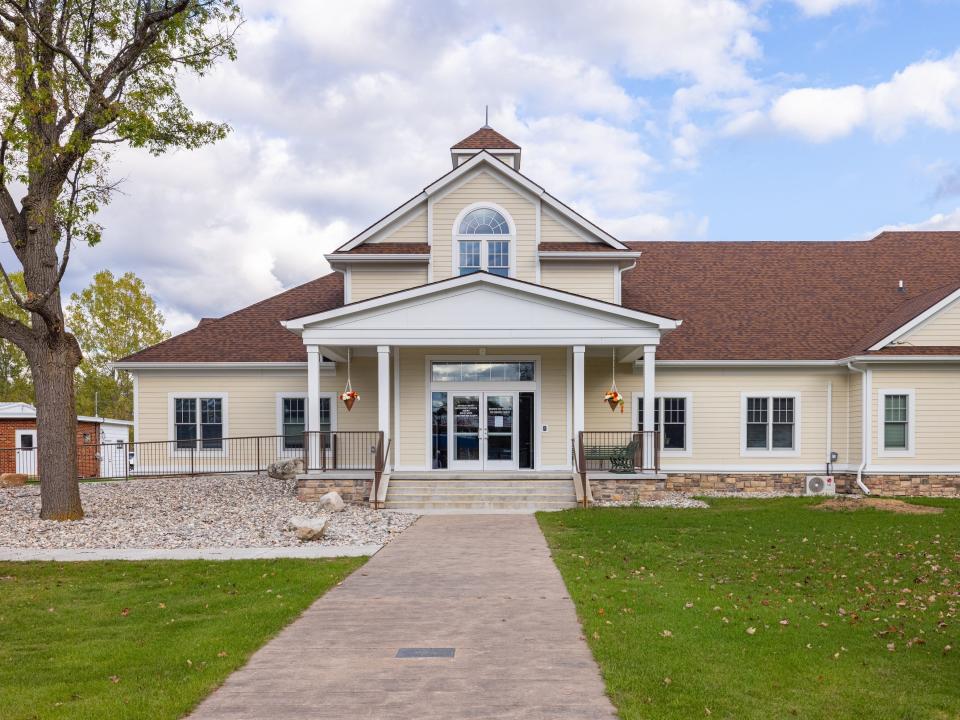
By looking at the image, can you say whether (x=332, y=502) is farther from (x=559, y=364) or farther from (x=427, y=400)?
(x=559, y=364)

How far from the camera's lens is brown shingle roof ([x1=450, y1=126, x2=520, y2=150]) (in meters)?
24.0

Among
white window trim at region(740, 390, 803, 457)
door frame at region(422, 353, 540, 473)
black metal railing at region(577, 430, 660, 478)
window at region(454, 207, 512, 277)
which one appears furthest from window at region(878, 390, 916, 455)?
window at region(454, 207, 512, 277)

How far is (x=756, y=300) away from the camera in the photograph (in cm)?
2431

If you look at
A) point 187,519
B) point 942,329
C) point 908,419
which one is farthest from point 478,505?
point 942,329

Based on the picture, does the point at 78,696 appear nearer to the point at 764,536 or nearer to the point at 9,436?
the point at 764,536

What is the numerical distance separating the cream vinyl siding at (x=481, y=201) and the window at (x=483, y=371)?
245cm

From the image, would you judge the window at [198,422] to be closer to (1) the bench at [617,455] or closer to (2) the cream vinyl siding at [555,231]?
(2) the cream vinyl siding at [555,231]

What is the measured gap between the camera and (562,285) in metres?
22.4

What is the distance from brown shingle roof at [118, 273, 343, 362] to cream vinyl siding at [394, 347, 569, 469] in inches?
145

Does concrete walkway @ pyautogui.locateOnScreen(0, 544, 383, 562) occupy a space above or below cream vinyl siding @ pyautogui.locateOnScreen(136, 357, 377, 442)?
below

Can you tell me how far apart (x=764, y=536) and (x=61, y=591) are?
33.5 feet

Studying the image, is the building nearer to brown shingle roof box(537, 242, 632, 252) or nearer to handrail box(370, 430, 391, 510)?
brown shingle roof box(537, 242, 632, 252)

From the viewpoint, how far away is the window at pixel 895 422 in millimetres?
21203

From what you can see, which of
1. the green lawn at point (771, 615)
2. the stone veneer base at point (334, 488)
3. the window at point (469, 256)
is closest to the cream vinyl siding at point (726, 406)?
the window at point (469, 256)
